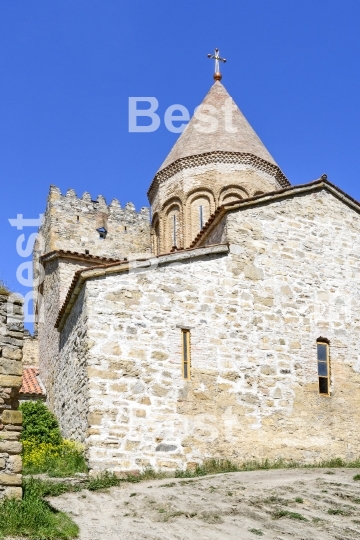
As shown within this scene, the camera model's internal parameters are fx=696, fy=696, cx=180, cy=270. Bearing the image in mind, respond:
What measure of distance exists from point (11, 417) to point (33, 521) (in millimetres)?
1425

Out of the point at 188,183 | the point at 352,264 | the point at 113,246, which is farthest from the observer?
the point at 113,246

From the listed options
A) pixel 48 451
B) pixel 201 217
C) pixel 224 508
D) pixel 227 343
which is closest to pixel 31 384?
pixel 201 217

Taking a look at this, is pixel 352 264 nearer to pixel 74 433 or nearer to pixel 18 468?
pixel 74 433

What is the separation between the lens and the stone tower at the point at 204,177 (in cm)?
2336

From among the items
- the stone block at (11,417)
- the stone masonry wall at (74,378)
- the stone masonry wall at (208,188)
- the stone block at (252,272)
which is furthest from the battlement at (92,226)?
the stone block at (11,417)

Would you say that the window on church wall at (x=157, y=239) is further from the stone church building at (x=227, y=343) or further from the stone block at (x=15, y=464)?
the stone block at (x=15, y=464)

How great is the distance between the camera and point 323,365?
617 inches

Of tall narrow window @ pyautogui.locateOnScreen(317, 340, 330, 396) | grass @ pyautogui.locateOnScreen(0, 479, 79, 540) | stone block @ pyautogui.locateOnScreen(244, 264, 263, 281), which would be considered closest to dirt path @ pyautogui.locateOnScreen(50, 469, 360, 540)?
grass @ pyautogui.locateOnScreen(0, 479, 79, 540)

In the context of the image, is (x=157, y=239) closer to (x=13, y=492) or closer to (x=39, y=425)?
(x=39, y=425)

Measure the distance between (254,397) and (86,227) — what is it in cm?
1245

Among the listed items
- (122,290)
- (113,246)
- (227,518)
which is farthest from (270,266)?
(113,246)

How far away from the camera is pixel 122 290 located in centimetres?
1385

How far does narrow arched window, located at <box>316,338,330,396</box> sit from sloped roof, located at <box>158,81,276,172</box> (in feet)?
32.6

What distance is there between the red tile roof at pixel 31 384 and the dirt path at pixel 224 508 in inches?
378
